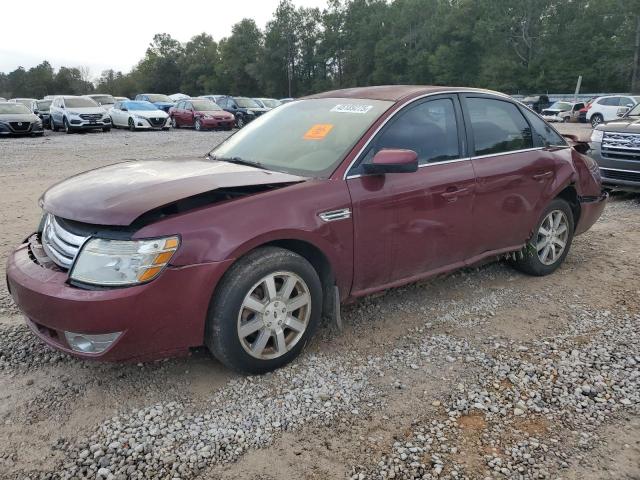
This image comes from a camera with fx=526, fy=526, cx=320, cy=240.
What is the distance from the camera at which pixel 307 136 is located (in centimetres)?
375

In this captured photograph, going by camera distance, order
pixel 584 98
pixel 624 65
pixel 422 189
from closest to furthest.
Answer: pixel 422 189 → pixel 584 98 → pixel 624 65

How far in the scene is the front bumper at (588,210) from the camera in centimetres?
497

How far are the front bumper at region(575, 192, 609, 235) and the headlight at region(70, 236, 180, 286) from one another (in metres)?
3.96

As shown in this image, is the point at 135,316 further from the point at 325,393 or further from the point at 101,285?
the point at 325,393

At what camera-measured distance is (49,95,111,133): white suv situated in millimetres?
21062

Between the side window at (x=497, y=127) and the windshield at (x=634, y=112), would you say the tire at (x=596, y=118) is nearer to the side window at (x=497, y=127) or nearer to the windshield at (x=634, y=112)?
the windshield at (x=634, y=112)

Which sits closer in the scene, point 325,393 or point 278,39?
point 325,393

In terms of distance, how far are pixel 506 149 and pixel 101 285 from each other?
128 inches

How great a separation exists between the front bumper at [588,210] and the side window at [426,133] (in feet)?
5.95

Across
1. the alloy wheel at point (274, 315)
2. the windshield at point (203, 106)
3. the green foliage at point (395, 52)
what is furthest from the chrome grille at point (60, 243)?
the green foliage at point (395, 52)

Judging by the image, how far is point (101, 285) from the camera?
2.64 meters

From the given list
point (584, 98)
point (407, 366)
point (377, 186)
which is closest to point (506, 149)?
point (377, 186)

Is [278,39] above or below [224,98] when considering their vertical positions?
above

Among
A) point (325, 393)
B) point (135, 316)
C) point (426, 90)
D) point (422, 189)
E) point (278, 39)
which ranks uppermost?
point (278, 39)
